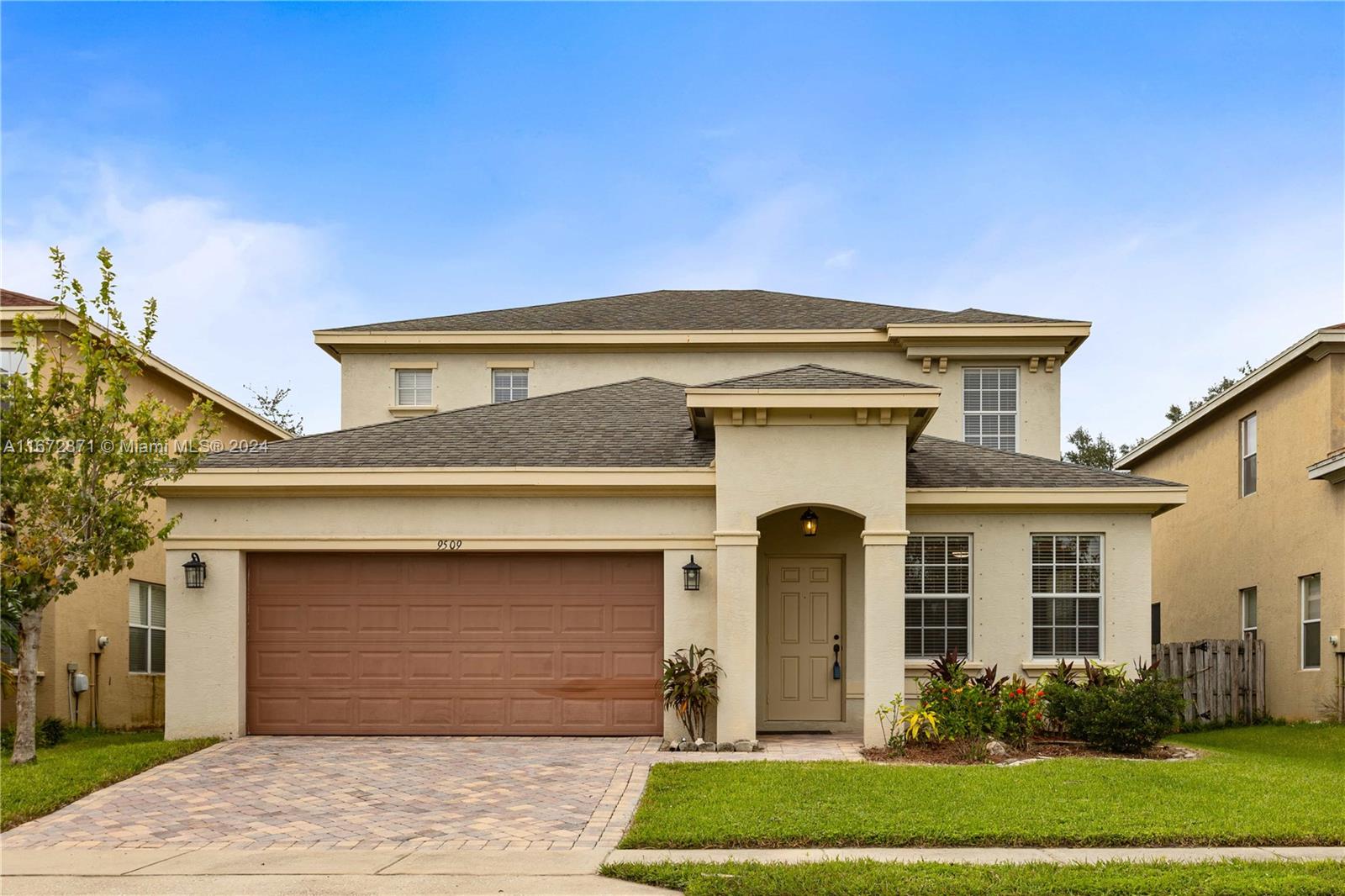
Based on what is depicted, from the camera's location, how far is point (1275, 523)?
58.1 feet

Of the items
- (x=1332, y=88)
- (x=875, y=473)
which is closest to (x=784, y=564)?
(x=875, y=473)

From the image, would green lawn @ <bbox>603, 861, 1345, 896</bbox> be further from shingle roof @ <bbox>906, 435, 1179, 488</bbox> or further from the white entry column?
shingle roof @ <bbox>906, 435, 1179, 488</bbox>

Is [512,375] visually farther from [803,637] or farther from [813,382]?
[813,382]

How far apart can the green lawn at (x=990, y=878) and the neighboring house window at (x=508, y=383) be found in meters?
13.8

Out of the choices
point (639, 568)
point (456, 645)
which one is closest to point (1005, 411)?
point (639, 568)

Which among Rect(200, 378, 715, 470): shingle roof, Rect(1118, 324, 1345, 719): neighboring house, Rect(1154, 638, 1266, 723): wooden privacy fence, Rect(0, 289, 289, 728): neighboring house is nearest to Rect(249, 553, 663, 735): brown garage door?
Rect(200, 378, 715, 470): shingle roof

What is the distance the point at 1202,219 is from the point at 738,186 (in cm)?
914

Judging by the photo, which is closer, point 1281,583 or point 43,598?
point 43,598

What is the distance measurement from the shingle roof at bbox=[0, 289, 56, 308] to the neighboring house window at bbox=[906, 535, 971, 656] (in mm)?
12631

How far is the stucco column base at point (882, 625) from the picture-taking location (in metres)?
12.2

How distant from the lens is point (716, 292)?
23500mm

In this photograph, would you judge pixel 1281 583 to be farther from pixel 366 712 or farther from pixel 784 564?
pixel 366 712

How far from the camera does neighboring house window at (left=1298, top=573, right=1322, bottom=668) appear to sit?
16250 millimetres

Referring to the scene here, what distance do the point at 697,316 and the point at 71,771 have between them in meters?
13.4
